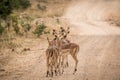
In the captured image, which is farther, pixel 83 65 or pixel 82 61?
pixel 82 61

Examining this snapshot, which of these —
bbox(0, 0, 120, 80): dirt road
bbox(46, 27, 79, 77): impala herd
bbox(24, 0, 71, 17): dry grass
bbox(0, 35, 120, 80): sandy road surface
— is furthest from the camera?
bbox(24, 0, 71, 17): dry grass

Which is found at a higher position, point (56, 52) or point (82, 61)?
point (56, 52)

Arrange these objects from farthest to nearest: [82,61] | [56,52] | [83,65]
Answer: [82,61] → [83,65] → [56,52]

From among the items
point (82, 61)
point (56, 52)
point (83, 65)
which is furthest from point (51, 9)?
point (56, 52)

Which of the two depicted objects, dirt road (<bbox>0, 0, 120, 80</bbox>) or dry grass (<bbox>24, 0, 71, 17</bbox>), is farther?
dry grass (<bbox>24, 0, 71, 17</bbox>)

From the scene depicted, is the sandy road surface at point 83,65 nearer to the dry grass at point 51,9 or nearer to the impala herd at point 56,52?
the impala herd at point 56,52

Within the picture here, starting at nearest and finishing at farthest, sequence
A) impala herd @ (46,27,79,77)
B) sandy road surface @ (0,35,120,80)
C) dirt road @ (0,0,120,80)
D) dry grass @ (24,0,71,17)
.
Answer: impala herd @ (46,27,79,77)
sandy road surface @ (0,35,120,80)
dirt road @ (0,0,120,80)
dry grass @ (24,0,71,17)

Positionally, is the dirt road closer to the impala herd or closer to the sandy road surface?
the sandy road surface

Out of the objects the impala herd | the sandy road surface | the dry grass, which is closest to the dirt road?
the sandy road surface

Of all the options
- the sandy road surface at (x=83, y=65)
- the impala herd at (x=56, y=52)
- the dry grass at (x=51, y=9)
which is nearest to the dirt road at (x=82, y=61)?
the sandy road surface at (x=83, y=65)

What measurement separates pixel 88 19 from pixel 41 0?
1452 centimetres

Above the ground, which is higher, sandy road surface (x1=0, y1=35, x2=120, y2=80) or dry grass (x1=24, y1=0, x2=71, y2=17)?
dry grass (x1=24, y1=0, x2=71, y2=17)

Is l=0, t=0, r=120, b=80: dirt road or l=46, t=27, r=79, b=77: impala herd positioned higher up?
l=46, t=27, r=79, b=77: impala herd

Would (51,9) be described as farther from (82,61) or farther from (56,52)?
(56,52)
